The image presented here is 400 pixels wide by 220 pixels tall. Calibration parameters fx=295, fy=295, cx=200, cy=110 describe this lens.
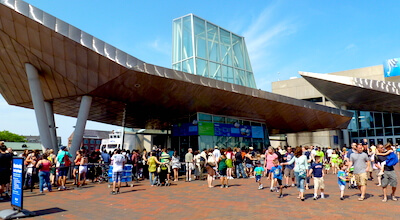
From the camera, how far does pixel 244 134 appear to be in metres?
26.5

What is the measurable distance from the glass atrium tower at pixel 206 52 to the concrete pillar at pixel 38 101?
12.7 meters

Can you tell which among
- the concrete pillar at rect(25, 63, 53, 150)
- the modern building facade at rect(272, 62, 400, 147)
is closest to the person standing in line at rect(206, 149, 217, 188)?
the concrete pillar at rect(25, 63, 53, 150)

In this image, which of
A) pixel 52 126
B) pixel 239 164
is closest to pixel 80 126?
pixel 52 126

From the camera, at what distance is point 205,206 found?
8.05 m

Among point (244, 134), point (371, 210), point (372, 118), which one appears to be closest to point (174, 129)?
point (244, 134)

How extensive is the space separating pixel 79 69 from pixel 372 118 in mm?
37599

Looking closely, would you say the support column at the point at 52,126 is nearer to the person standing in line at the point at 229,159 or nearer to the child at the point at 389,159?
the person standing in line at the point at 229,159

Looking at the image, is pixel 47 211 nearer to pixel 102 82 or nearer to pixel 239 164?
pixel 102 82

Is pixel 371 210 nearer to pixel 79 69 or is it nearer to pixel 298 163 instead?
pixel 298 163

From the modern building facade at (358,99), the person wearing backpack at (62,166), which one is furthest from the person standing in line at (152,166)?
the modern building facade at (358,99)

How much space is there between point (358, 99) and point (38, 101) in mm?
30249

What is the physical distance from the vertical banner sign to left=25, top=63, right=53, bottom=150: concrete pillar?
998 centimetres

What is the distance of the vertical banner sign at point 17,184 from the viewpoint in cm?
681

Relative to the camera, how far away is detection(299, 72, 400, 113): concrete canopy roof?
26.3 metres
